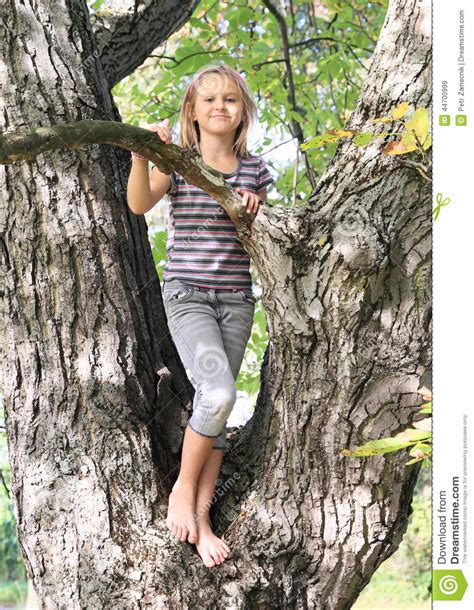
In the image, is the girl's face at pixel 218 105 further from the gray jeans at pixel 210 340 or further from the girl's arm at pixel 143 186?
the gray jeans at pixel 210 340

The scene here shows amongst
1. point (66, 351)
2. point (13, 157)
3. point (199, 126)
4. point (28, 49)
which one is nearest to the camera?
point (13, 157)

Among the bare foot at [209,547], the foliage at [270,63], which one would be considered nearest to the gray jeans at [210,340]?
the bare foot at [209,547]

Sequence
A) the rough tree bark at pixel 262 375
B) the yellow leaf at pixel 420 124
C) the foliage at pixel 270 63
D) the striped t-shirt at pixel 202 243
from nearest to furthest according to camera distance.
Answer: the yellow leaf at pixel 420 124
the rough tree bark at pixel 262 375
the striped t-shirt at pixel 202 243
the foliage at pixel 270 63

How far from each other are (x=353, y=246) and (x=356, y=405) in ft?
1.42

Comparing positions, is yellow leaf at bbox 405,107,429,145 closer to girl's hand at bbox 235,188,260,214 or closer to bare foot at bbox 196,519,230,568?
girl's hand at bbox 235,188,260,214

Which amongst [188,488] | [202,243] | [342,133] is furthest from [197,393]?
[342,133]

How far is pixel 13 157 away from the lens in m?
1.82

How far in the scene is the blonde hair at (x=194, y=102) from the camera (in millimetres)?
2602

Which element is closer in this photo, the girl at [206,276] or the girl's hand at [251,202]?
the girl's hand at [251,202]

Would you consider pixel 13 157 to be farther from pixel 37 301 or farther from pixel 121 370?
pixel 121 370

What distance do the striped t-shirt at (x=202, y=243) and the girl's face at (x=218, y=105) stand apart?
10.3 inches

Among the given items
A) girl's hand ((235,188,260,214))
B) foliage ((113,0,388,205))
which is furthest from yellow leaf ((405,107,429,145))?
foliage ((113,0,388,205))
